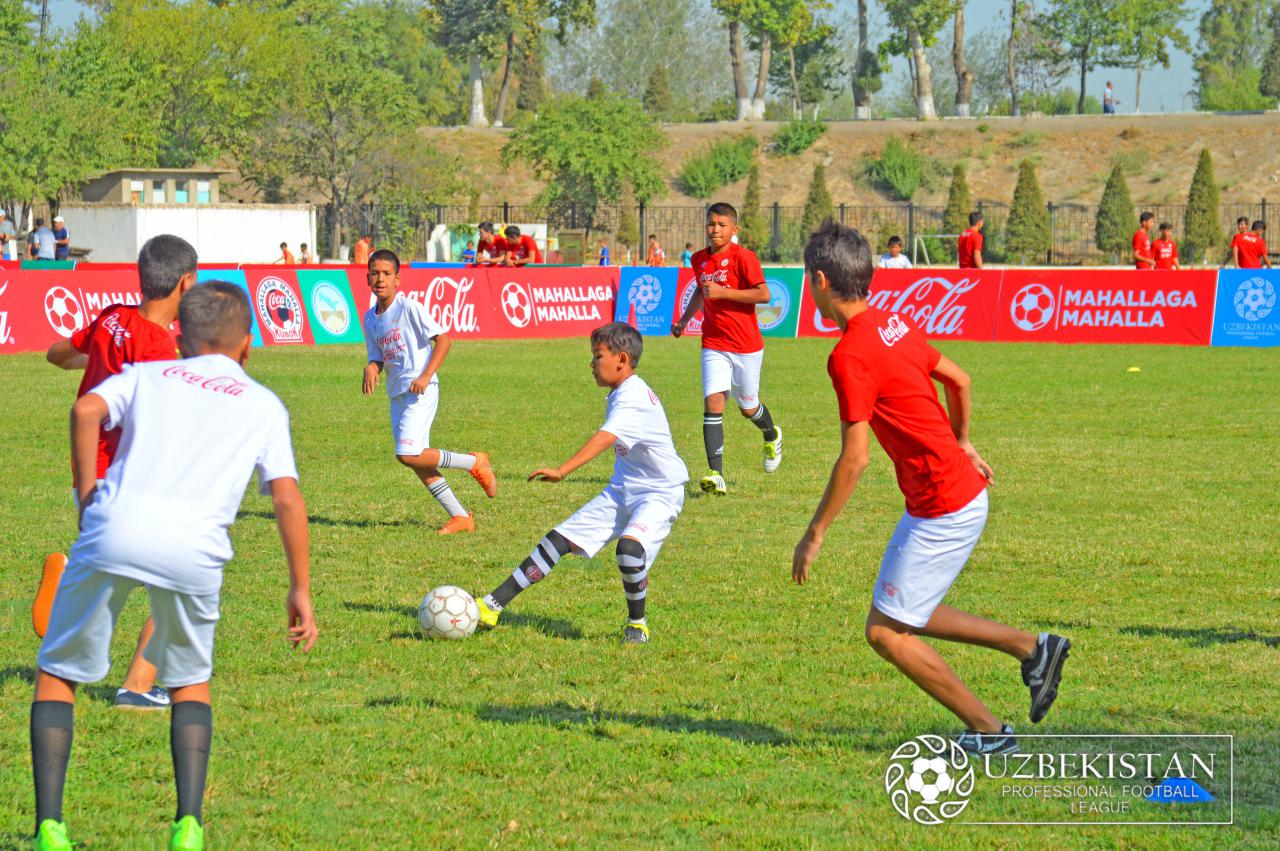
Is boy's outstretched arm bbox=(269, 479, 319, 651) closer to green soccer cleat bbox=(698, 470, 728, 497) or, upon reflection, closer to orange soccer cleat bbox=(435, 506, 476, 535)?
orange soccer cleat bbox=(435, 506, 476, 535)

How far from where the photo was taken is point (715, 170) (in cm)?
7350

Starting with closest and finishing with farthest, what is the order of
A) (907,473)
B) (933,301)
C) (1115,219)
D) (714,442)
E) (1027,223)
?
(907,473) → (714,442) → (933,301) → (1027,223) → (1115,219)

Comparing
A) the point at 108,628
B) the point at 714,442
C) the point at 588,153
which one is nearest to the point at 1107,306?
the point at 714,442

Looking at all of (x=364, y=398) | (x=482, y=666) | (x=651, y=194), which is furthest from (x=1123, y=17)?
(x=482, y=666)

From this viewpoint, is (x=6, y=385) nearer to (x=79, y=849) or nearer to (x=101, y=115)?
(x=79, y=849)

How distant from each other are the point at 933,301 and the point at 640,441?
67.5 ft

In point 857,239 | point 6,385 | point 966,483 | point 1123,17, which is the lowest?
point 6,385

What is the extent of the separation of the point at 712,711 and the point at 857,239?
208 cm

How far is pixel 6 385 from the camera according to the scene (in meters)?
18.7

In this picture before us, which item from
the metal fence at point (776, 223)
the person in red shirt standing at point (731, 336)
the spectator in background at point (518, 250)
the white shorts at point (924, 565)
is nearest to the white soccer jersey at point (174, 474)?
the white shorts at point (924, 565)

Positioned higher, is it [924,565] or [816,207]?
[816,207]

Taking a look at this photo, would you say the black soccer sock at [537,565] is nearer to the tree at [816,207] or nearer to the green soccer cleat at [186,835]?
the green soccer cleat at [186,835]

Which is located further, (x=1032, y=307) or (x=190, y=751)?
(x=1032, y=307)

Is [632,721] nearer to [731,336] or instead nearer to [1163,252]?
[731,336]
